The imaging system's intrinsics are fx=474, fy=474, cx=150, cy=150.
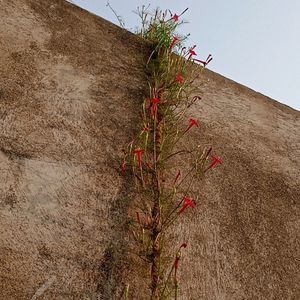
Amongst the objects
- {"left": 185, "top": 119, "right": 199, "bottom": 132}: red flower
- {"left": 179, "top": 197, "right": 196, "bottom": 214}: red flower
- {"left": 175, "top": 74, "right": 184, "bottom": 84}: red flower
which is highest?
{"left": 175, "top": 74, "right": 184, "bottom": 84}: red flower

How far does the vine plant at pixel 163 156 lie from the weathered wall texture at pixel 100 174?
0.17 ft

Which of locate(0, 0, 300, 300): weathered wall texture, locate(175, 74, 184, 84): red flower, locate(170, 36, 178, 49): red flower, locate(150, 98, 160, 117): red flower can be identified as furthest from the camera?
locate(170, 36, 178, 49): red flower

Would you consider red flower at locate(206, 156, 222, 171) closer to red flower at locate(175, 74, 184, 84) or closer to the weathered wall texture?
the weathered wall texture

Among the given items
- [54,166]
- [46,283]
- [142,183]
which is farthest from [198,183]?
→ [46,283]

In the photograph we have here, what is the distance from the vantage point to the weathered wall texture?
152cm

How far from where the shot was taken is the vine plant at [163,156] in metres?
1.63

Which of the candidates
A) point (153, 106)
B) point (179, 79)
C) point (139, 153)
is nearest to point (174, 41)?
point (179, 79)

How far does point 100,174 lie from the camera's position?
1764 mm

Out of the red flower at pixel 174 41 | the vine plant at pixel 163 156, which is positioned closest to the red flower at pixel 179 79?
the vine plant at pixel 163 156

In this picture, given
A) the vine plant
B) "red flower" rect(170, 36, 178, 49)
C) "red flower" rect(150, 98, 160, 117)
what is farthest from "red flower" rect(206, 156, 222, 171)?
"red flower" rect(170, 36, 178, 49)

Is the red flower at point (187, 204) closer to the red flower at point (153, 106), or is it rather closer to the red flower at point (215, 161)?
the red flower at point (215, 161)

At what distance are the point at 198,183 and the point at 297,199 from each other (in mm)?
484

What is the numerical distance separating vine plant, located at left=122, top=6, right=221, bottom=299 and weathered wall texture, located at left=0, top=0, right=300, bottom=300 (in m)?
0.05

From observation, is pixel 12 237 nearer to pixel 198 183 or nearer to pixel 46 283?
pixel 46 283
